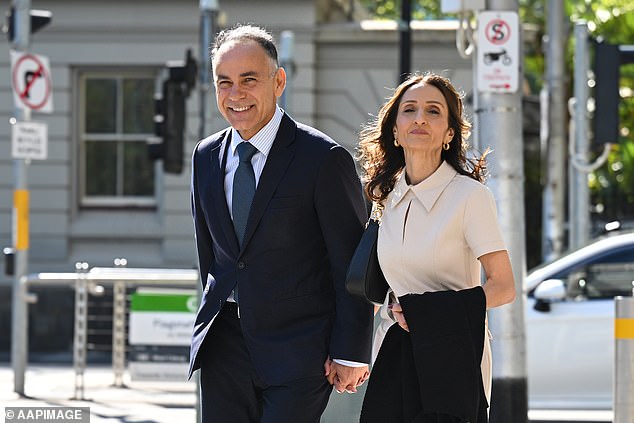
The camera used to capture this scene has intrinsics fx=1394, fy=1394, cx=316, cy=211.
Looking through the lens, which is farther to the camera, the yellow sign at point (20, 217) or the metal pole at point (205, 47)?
the metal pole at point (205, 47)

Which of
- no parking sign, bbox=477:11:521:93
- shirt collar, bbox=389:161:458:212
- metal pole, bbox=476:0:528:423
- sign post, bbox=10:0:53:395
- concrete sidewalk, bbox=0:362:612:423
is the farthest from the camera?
sign post, bbox=10:0:53:395

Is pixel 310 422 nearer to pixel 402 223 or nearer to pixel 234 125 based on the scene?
pixel 402 223

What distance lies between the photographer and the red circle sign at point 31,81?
14.1m

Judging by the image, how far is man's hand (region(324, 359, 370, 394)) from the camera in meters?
4.54

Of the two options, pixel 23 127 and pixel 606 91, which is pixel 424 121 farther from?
pixel 23 127

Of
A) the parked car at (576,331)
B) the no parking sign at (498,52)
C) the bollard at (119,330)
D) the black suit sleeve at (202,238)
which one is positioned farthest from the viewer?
the bollard at (119,330)

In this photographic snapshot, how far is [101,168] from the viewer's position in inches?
876

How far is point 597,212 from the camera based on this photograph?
1008 inches

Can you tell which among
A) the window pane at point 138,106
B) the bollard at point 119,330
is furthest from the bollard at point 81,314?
the window pane at point 138,106

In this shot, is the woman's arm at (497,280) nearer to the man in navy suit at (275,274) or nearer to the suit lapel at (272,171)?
the man in navy suit at (275,274)

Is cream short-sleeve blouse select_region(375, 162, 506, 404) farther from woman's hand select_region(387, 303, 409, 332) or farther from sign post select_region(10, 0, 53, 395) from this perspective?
sign post select_region(10, 0, 53, 395)

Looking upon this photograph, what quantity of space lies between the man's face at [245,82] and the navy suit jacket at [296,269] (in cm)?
13

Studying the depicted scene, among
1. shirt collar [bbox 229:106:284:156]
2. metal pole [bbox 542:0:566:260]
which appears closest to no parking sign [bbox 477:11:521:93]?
shirt collar [bbox 229:106:284:156]

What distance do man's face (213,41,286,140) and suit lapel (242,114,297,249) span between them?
9 cm
